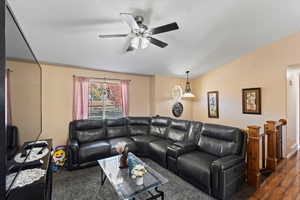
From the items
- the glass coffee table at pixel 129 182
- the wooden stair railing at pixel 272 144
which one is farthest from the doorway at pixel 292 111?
the glass coffee table at pixel 129 182

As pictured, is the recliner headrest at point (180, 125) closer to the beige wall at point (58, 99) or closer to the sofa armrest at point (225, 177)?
the sofa armrest at point (225, 177)

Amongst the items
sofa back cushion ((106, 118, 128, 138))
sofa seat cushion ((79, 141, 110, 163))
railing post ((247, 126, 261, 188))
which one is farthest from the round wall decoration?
railing post ((247, 126, 261, 188))

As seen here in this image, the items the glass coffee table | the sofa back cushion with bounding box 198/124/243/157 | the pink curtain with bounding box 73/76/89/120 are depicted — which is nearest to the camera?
the glass coffee table

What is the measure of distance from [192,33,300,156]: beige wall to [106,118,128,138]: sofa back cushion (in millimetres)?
3200

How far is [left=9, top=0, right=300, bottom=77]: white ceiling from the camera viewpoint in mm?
2035

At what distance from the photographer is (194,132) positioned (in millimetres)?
3195

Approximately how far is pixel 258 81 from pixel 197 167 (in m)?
3.23

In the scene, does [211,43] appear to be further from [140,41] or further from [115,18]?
[115,18]

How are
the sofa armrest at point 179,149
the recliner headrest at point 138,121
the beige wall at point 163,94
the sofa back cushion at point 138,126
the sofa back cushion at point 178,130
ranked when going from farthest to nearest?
the beige wall at point 163,94
the recliner headrest at point 138,121
the sofa back cushion at point 138,126
the sofa back cushion at point 178,130
the sofa armrest at point 179,149

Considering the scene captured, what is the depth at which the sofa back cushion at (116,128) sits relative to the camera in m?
3.91

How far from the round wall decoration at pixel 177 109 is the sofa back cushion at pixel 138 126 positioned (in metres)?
1.28

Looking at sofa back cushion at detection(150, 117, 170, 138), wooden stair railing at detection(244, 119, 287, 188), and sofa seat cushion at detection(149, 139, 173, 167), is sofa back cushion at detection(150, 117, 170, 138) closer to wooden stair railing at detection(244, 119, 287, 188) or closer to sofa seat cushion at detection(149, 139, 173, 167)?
sofa seat cushion at detection(149, 139, 173, 167)

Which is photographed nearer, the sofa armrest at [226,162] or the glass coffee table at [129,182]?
the glass coffee table at [129,182]

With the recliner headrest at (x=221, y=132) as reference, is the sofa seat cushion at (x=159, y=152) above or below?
below
